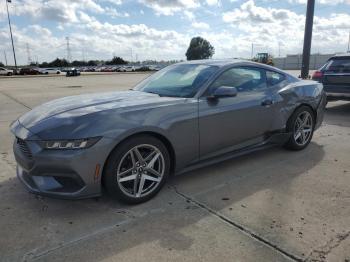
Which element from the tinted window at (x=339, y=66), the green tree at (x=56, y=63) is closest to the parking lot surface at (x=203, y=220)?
the tinted window at (x=339, y=66)

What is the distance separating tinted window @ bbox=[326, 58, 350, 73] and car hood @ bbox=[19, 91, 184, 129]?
632 centimetres

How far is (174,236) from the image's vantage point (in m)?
2.84

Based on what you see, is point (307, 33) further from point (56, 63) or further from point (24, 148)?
point (56, 63)

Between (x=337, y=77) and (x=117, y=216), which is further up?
(x=337, y=77)

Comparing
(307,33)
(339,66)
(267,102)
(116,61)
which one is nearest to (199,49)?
(116,61)

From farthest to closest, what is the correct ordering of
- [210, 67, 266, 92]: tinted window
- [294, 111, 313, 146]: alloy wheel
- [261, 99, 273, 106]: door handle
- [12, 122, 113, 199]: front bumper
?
[294, 111, 313, 146]: alloy wheel < [261, 99, 273, 106]: door handle < [210, 67, 266, 92]: tinted window < [12, 122, 113, 199]: front bumper

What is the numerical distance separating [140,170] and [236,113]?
58.3 inches

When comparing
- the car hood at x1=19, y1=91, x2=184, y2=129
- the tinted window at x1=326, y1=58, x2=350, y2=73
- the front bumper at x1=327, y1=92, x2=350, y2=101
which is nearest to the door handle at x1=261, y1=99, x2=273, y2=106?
the car hood at x1=19, y1=91, x2=184, y2=129

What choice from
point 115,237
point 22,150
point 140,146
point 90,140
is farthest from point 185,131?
point 22,150

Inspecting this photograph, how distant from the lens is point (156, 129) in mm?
3410

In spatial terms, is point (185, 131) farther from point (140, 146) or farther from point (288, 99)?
point (288, 99)

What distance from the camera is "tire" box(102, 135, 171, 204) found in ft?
10.5

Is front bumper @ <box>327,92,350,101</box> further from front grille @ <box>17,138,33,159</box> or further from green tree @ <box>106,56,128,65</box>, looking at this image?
green tree @ <box>106,56,128,65</box>

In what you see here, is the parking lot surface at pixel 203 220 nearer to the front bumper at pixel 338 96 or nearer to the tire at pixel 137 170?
the tire at pixel 137 170
